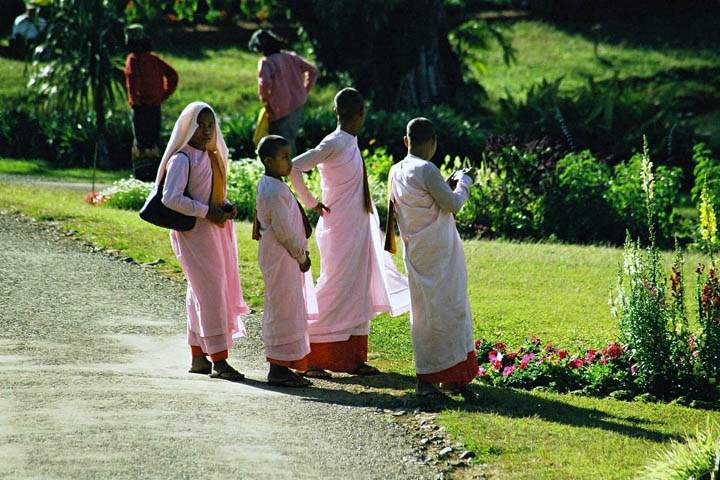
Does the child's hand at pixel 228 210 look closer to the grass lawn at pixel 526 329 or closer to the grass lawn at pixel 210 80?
the grass lawn at pixel 526 329

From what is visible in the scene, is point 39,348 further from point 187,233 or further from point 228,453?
point 228,453

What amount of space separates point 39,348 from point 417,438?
115 inches

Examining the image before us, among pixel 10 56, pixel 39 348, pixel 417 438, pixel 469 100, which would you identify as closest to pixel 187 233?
pixel 39 348

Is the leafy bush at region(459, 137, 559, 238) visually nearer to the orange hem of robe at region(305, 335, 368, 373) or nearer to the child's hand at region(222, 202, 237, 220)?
the orange hem of robe at region(305, 335, 368, 373)

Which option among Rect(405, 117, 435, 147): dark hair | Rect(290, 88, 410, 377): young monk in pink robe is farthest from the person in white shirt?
Rect(405, 117, 435, 147): dark hair

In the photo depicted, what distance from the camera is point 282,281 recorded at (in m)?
8.18

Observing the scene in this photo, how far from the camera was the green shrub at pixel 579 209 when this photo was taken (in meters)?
15.1

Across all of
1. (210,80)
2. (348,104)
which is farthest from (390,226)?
(210,80)

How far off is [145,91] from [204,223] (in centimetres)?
838

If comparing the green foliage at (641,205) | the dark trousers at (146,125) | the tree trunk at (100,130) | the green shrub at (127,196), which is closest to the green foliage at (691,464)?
the green foliage at (641,205)

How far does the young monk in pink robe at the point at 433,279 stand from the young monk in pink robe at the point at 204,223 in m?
1.14

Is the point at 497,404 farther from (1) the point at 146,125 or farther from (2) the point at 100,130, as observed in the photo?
(2) the point at 100,130

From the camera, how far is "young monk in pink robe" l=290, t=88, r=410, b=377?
339 inches

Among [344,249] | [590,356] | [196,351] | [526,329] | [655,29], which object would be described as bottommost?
[526,329]
